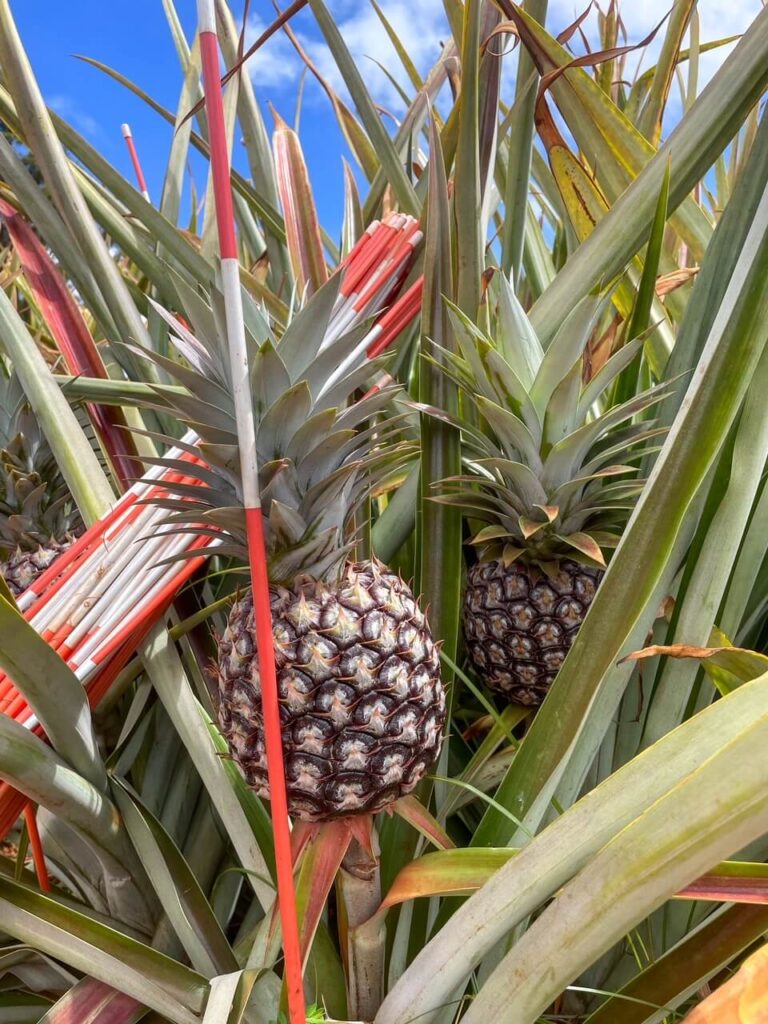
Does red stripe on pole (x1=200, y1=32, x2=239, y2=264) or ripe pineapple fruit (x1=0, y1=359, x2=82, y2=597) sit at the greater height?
red stripe on pole (x1=200, y1=32, x2=239, y2=264)

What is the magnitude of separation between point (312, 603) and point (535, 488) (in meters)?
0.25

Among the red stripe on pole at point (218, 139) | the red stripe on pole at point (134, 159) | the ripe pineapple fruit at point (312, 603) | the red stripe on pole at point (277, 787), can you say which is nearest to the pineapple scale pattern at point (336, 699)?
the ripe pineapple fruit at point (312, 603)

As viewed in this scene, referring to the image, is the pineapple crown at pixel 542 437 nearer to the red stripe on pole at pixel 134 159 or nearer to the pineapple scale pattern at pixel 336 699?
the pineapple scale pattern at pixel 336 699

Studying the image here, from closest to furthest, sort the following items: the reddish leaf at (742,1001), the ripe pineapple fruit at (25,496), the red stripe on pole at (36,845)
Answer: the reddish leaf at (742,1001)
the red stripe on pole at (36,845)
the ripe pineapple fruit at (25,496)

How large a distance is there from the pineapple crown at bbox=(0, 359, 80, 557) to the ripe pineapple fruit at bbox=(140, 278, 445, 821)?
0.35m

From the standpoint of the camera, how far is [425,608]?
65 cm

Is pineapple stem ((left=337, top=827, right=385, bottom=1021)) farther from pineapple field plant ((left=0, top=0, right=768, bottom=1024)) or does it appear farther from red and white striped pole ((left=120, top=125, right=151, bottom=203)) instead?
red and white striped pole ((left=120, top=125, right=151, bottom=203))

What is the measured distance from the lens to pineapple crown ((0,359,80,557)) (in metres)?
0.79

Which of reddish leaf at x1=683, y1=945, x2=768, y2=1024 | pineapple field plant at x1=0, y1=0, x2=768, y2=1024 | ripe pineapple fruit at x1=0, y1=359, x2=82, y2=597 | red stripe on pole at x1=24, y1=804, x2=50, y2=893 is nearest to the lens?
reddish leaf at x1=683, y1=945, x2=768, y2=1024

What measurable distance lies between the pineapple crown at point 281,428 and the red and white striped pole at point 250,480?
0.12m

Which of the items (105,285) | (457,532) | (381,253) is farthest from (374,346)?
(105,285)

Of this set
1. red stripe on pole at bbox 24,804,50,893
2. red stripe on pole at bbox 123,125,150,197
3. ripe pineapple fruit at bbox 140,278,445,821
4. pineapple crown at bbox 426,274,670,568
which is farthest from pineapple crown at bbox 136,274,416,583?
red stripe on pole at bbox 123,125,150,197

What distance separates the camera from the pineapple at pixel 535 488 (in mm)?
628

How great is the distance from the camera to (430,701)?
512 millimetres
